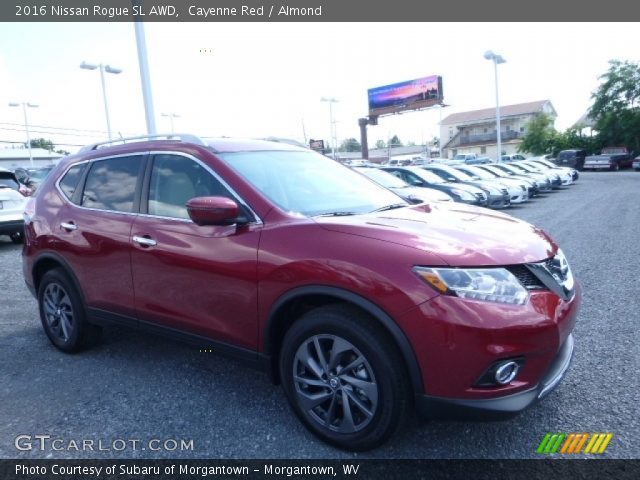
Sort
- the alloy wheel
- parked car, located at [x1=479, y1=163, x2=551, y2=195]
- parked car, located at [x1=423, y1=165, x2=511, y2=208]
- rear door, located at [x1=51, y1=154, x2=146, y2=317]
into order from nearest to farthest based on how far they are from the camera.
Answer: the alloy wheel < rear door, located at [x1=51, y1=154, x2=146, y2=317] < parked car, located at [x1=423, y1=165, x2=511, y2=208] < parked car, located at [x1=479, y1=163, x2=551, y2=195]

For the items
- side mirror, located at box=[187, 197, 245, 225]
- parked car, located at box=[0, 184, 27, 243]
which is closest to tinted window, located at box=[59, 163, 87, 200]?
side mirror, located at box=[187, 197, 245, 225]

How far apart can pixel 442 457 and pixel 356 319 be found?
35.3 inches

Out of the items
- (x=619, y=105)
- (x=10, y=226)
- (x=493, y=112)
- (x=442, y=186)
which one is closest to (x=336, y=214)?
(x=10, y=226)

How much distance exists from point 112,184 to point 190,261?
124 cm

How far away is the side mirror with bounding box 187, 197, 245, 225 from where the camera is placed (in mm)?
2818

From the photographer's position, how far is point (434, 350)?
233cm

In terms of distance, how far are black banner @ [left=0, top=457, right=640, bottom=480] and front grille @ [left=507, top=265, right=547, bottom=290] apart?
930mm

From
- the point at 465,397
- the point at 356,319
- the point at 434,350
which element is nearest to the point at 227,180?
the point at 356,319

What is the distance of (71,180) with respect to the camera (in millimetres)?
4316

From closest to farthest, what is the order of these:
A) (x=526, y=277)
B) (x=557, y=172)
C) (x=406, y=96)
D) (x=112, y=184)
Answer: (x=526, y=277) < (x=112, y=184) < (x=557, y=172) < (x=406, y=96)

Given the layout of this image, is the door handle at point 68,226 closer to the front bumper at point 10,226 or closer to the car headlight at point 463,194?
the front bumper at point 10,226

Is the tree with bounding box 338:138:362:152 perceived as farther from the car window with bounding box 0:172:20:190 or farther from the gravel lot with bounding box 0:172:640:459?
the gravel lot with bounding box 0:172:640:459

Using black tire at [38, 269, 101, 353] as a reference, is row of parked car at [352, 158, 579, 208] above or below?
above

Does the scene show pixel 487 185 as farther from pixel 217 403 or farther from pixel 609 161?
pixel 609 161
